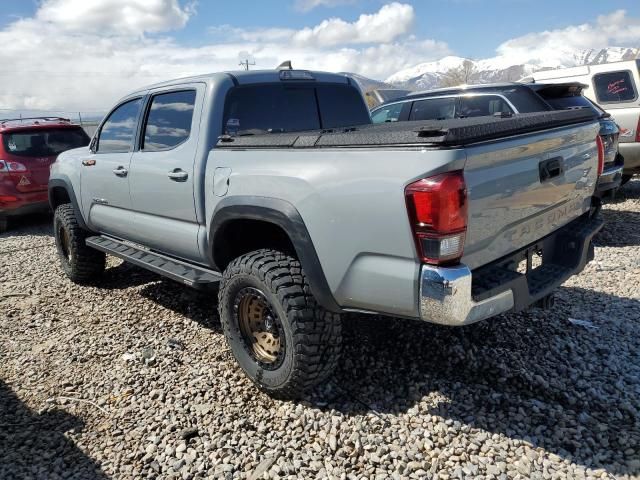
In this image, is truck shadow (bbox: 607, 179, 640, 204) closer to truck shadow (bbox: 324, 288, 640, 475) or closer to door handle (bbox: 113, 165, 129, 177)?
truck shadow (bbox: 324, 288, 640, 475)

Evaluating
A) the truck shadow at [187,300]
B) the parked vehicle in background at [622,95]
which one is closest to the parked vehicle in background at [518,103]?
the parked vehicle in background at [622,95]

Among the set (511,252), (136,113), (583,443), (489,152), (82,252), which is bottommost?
(583,443)

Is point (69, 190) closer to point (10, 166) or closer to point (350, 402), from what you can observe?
point (10, 166)

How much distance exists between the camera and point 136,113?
4.02 meters

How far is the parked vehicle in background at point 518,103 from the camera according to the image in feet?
19.7

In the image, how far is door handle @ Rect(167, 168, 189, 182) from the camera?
3223 millimetres

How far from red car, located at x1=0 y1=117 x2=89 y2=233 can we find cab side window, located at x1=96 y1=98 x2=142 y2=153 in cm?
375

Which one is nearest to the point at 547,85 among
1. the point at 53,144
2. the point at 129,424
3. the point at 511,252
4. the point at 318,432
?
the point at 511,252

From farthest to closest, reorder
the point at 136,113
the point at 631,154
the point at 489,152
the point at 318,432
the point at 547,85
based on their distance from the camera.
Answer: the point at 631,154, the point at 547,85, the point at 136,113, the point at 318,432, the point at 489,152

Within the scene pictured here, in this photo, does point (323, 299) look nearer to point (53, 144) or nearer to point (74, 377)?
point (74, 377)

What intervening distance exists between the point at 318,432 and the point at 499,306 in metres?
1.16

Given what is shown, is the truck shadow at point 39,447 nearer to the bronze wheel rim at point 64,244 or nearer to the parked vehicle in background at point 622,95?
the bronze wheel rim at point 64,244

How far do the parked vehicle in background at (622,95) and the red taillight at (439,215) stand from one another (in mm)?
7028

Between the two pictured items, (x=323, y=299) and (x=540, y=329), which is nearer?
(x=323, y=299)
